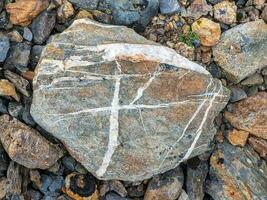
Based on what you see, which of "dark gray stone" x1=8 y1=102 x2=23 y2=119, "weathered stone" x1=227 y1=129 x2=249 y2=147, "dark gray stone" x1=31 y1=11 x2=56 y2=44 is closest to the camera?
"dark gray stone" x1=8 y1=102 x2=23 y2=119

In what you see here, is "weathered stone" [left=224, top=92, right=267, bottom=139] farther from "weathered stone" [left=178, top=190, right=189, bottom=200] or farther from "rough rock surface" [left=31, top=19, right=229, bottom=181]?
"weathered stone" [left=178, top=190, right=189, bottom=200]

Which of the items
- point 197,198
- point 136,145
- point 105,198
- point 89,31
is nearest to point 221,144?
point 197,198

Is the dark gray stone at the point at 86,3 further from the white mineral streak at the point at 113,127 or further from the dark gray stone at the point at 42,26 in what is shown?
the white mineral streak at the point at 113,127

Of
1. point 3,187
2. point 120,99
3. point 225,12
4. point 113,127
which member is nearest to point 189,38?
point 225,12

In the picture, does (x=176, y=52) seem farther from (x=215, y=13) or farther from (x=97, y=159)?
(x=97, y=159)

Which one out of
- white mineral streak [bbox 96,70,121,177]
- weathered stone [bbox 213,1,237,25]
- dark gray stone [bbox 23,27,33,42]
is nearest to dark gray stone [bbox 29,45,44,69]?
dark gray stone [bbox 23,27,33,42]

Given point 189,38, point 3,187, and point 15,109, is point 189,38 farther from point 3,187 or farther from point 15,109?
point 3,187

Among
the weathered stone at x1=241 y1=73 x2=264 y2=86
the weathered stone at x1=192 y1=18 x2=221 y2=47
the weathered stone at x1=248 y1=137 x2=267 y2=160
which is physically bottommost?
the weathered stone at x1=248 y1=137 x2=267 y2=160
